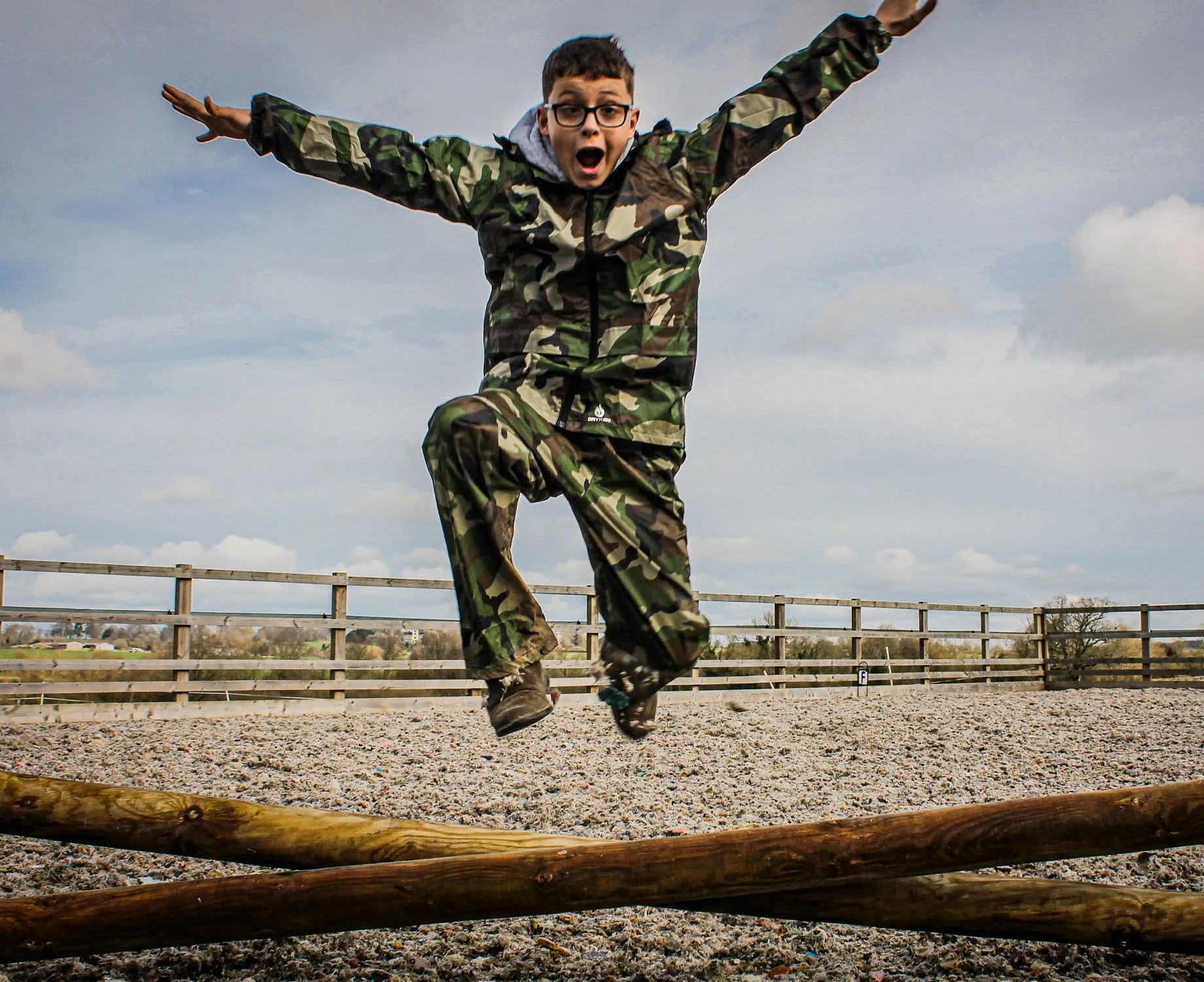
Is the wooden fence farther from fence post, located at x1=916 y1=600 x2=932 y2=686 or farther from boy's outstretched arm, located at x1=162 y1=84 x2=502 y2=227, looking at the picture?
boy's outstretched arm, located at x1=162 y1=84 x2=502 y2=227

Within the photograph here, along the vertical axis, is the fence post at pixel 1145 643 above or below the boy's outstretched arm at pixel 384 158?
below

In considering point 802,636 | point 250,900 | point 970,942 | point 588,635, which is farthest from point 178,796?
point 802,636

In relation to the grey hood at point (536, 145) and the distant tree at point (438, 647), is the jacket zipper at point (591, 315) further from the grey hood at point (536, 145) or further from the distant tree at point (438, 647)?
the distant tree at point (438, 647)

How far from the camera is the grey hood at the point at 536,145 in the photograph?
2.37m

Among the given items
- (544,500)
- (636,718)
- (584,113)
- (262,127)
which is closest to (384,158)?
(262,127)

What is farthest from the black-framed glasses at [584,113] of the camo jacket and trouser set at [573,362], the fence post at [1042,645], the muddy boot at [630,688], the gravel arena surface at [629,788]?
the fence post at [1042,645]

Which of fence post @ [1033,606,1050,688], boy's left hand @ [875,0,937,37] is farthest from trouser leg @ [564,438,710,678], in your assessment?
fence post @ [1033,606,1050,688]

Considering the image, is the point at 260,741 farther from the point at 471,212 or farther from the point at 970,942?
the point at 471,212

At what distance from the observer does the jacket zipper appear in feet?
7.52

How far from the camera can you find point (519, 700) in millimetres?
2176

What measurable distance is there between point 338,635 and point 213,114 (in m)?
8.36

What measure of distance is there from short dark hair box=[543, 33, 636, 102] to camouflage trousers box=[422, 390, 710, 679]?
0.73 meters

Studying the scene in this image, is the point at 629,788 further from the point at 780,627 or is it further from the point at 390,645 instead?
the point at 780,627

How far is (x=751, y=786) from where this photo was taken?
5801 mm
